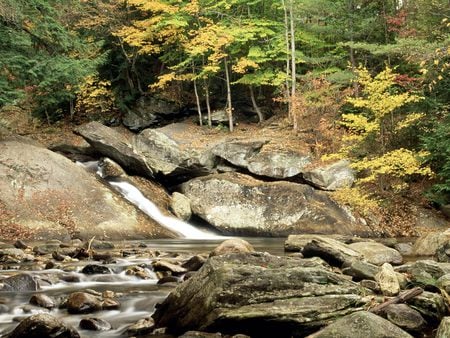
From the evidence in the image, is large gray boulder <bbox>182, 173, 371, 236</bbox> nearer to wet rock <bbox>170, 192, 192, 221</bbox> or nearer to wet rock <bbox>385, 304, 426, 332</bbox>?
wet rock <bbox>170, 192, 192, 221</bbox>

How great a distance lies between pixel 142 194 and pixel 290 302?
12.9m

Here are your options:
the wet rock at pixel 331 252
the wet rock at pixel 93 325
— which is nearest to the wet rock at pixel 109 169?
the wet rock at pixel 331 252

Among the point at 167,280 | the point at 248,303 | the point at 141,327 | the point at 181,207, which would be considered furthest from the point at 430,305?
the point at 181,207

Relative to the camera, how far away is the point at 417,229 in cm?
1609

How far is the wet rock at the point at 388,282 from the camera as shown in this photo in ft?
19.8

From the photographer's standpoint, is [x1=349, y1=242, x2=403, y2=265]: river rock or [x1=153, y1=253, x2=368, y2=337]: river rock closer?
[x1=153, y1=253, x2=368, y2=337]: river rock

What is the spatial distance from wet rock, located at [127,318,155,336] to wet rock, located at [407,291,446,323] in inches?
126

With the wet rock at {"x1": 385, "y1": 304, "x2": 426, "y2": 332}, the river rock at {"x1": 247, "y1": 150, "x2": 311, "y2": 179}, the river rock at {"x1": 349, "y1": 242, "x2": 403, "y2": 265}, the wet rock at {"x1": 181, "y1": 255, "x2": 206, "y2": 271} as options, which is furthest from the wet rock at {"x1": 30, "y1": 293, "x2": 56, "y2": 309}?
the river rock at {"x1": 247, "y1": 150, "x2": 311, "y2": 179}

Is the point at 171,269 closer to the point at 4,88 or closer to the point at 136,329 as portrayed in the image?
the point at 136,329

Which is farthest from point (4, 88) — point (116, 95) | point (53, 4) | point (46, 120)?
point (46, 120)

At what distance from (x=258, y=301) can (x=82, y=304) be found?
2512mm

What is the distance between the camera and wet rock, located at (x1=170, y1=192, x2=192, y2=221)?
16.9 m

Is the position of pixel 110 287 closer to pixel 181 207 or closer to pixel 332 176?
pixel 181 207

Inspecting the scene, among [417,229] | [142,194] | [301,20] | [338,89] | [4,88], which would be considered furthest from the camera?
[301,20]
